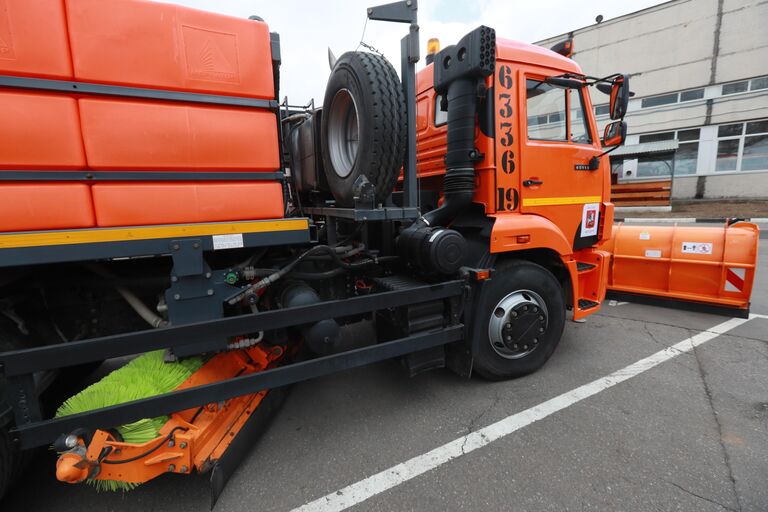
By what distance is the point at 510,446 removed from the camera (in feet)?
7.46

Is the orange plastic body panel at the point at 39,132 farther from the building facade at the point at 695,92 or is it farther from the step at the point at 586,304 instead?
the building facade at the point at 695,92

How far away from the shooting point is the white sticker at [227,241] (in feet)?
6.21

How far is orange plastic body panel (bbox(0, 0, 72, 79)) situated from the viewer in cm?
147

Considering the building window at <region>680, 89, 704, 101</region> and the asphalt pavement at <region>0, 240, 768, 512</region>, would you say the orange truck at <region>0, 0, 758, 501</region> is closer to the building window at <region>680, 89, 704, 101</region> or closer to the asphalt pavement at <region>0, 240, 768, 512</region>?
the asphalt pavement at <region>0, 240, 768, 512</region>

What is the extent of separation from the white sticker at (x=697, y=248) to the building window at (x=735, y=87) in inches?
640

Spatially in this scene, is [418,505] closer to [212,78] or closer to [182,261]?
[182,261]

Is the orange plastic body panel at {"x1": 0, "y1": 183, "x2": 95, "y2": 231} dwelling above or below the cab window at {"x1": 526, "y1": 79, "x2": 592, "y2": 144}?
below

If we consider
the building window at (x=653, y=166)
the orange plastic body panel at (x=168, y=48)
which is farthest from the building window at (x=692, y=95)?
the orange plastic body panel at (x=168, y=48)

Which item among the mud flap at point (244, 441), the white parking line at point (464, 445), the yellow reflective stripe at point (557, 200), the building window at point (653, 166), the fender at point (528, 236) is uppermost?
the building window at point (653, 166)

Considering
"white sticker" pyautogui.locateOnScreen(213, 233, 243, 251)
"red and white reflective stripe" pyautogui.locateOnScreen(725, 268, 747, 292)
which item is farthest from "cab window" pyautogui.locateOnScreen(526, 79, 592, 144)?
"red and white reflective stripe" pyautogui.locateOnScreen(725, 268, 747, 292)

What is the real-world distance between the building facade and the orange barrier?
1246cm

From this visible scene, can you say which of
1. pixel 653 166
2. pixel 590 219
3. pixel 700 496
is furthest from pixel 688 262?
pixel 653 166

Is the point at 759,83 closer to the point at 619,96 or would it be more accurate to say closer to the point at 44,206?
the point at 619,96

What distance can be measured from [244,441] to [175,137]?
181 centimetres
